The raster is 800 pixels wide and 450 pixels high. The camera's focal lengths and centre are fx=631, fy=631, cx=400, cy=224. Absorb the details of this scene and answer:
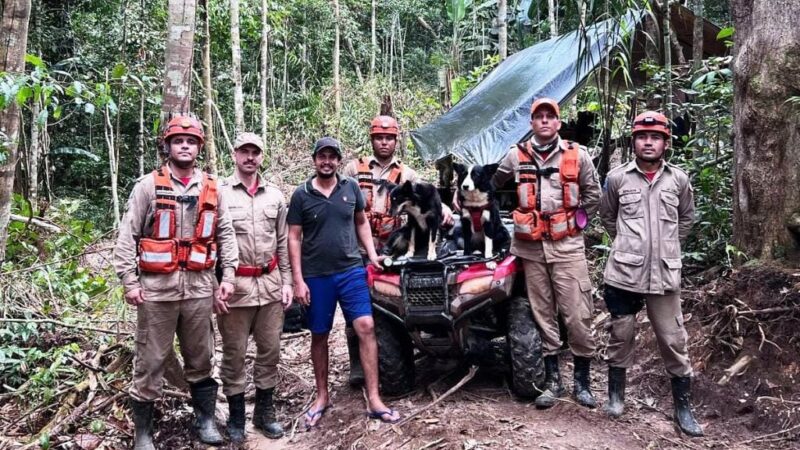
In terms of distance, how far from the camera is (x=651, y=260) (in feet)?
13.5

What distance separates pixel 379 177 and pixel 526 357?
1.92m

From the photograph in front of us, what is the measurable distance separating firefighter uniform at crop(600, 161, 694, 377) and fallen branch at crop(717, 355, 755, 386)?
21.6 inches

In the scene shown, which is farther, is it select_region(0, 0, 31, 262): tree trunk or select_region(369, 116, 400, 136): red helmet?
select_region(369, 116, 400, 136): red helmet

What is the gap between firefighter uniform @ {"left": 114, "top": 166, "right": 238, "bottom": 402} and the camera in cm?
388

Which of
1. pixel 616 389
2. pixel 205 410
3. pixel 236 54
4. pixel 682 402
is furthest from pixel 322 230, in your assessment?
pixel 236 54

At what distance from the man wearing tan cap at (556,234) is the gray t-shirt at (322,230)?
1.24 meters

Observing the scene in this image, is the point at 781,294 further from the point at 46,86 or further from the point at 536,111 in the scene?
the point at 46,86

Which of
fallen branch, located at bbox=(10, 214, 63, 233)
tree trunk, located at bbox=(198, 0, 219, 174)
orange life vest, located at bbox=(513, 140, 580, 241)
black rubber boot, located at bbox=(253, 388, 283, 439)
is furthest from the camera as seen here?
tree trunk, located at bbox=(198, 0, 219, 174)

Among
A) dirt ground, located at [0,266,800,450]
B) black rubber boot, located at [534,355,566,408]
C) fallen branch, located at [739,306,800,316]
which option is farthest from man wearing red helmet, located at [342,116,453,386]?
fallen branch, located at [739,306,800,316]

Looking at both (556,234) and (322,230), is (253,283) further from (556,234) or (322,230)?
(556,234)

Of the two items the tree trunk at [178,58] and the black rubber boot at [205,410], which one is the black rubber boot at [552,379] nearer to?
the black rubber boot at [205,410]

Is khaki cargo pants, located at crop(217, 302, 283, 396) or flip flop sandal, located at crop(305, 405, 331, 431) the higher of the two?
khaki cargo pants, located at crop(217, 302, 283, 396)

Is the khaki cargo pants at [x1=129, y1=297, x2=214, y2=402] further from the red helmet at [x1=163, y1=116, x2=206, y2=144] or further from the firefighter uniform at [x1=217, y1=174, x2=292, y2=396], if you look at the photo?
the red helmet at [x1=163, y1=116, x2=206, y2=144]

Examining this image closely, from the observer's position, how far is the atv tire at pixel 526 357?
4344 millimetres
